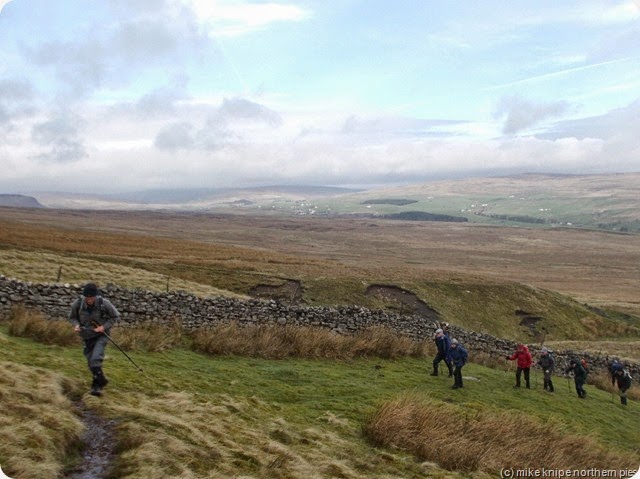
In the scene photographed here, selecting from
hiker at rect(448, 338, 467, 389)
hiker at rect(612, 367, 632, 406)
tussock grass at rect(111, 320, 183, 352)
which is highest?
tussock grass at rect(111, 320, 183, 352)

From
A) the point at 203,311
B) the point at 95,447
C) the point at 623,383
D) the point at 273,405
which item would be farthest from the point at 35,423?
the point at 623,383

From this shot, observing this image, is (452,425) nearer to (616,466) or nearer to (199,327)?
(616,466)

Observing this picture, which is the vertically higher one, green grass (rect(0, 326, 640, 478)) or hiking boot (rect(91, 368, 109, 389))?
hiking boot (rect(91, 368, 109, 389))

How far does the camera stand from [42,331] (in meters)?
16.1

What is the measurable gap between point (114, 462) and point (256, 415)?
165 inches

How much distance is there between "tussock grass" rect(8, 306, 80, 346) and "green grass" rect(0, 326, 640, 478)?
60 cm

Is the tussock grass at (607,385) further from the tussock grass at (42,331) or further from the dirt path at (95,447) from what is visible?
the dirt path at (95,447)

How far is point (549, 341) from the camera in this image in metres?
41.0

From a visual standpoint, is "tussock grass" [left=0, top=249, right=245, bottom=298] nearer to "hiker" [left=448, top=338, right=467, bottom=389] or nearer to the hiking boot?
"hiker" [left=448, top=338, right=467, bottom=389]

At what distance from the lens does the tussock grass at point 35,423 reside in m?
7.45

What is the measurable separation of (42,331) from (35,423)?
8385mm

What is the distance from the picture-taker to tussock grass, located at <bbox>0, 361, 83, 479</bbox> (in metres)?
7.45

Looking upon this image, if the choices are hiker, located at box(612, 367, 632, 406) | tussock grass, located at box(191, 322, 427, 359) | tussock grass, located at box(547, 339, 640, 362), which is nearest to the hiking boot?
tussock grass, located at box(191, 322, 427, 359)

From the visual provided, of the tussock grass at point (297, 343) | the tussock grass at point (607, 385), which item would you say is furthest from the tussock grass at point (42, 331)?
the tussock grass at point (607, 385)
